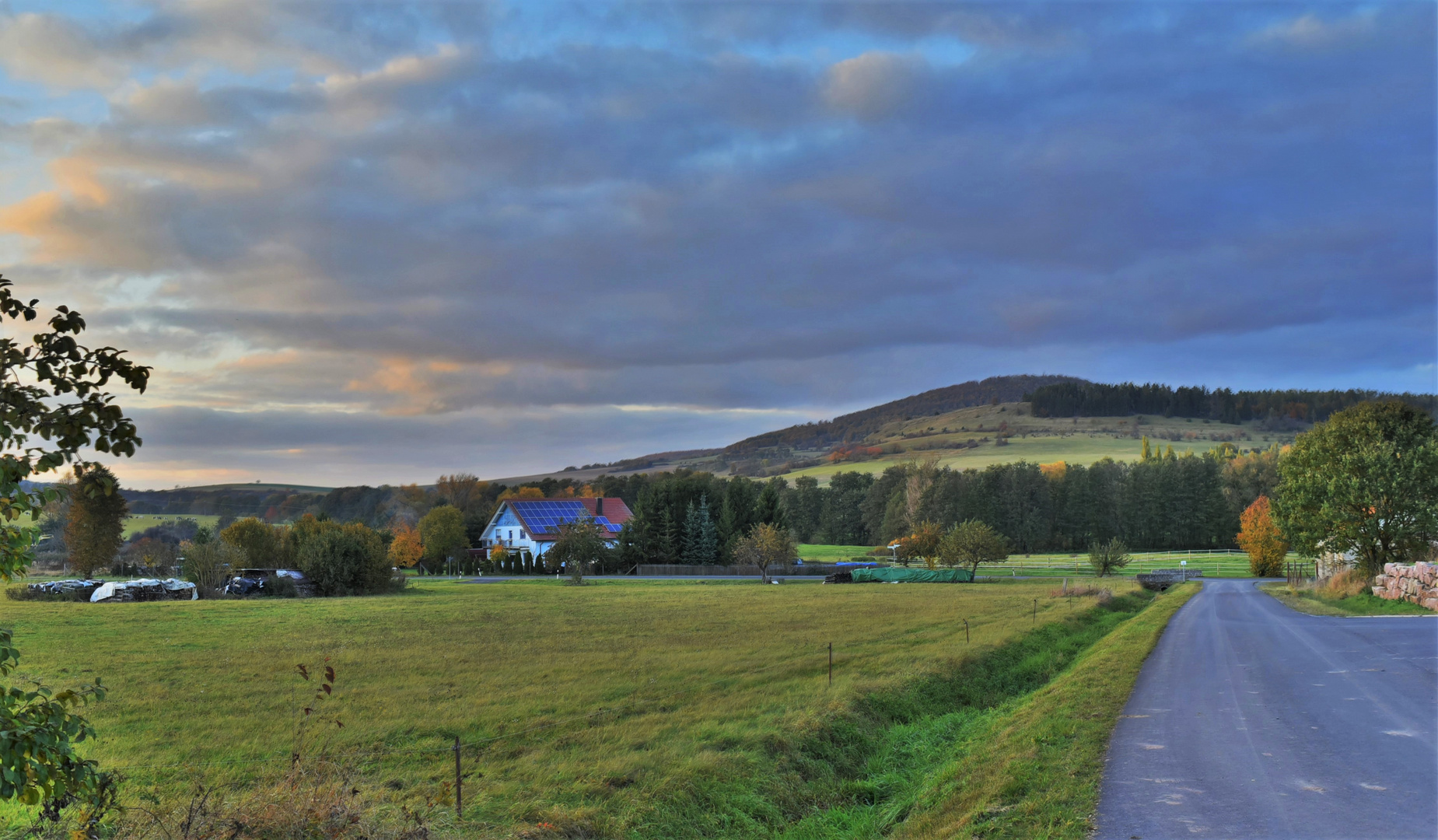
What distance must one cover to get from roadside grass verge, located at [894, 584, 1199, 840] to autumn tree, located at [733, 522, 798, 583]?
53.1 meters

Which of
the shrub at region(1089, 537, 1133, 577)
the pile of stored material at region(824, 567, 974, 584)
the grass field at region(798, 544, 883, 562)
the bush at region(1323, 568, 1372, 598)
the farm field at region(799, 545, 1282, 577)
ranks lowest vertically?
the grass field at region(798, 544, 883, 562)

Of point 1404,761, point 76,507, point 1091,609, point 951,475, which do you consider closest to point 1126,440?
point 951,475

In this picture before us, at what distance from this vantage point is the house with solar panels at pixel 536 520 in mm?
96438

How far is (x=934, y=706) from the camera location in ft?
61.2

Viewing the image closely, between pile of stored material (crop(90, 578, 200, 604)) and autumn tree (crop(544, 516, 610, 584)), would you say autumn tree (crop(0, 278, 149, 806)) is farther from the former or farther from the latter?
autumn tree (crop(544, 516, 610, 584))

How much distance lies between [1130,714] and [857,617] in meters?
20.9

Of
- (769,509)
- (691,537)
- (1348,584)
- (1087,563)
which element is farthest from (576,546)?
(1087,563)

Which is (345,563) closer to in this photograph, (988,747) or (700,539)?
(700,539)

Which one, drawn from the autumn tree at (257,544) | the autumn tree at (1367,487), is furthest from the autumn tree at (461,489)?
the autumn tree at (1367,487)

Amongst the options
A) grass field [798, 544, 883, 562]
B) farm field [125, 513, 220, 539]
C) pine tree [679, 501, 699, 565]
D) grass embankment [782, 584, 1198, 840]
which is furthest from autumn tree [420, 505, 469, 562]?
grass embankment [782, 584, 1198, 840]

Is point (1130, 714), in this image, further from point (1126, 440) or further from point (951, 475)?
point (1126, 440)

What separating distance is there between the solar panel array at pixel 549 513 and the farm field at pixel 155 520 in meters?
59.6

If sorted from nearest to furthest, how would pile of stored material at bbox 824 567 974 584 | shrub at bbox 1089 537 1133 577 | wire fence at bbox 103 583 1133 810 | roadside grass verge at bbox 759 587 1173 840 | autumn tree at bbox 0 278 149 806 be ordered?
1. autumn tree at bbox 0 278 149 806
2. roadside grass verge at bbox 759 587 1173 840
3. wire fence at bbox 103 583 1133 810
4. pile of stored material at bbox 824 567 974 584
5. shrub at bbox 1089 537 1133 577

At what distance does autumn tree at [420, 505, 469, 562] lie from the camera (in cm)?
9075
